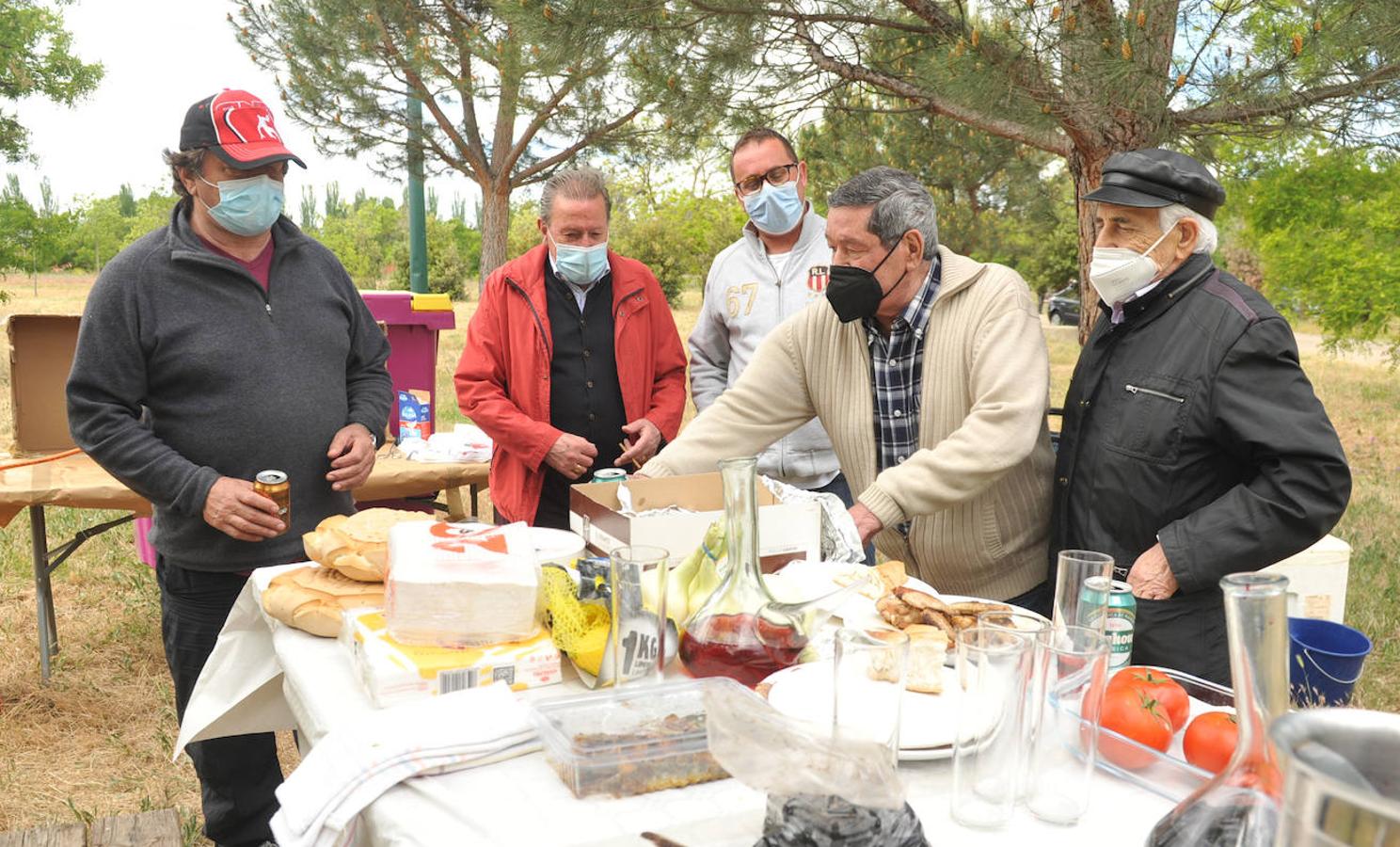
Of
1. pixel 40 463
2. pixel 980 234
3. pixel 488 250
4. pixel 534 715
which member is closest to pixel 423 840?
→ pixel 534 715

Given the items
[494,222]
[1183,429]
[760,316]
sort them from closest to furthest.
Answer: [1183,429] < [760,316] < [494,222]

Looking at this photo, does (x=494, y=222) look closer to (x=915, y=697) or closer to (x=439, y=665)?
(x=439, y=665)

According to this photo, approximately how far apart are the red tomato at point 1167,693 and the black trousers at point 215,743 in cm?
227

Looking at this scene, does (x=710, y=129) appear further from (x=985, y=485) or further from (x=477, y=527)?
(x=477, y=527)

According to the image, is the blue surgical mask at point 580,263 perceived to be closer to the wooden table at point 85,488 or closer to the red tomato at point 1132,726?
the wooden table at point 85,488

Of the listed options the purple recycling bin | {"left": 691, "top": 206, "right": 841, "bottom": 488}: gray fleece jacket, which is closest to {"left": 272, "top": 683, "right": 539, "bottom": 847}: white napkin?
{"left": 691, "top": 206, "right": 841, "bottom": 488}: gray fleece jacket

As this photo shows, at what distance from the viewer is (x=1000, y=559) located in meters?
2.56

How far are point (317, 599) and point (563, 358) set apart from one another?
1.64 meters

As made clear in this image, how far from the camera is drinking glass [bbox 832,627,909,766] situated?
1.21 meters

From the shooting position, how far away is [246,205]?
2.75 m

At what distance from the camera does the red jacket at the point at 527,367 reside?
134 inches

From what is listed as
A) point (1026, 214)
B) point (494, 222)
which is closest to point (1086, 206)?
point (494, 222)

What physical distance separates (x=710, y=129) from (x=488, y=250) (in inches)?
283

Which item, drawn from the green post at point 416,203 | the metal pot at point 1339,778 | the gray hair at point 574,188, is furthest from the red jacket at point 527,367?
the green post at point 416,203
